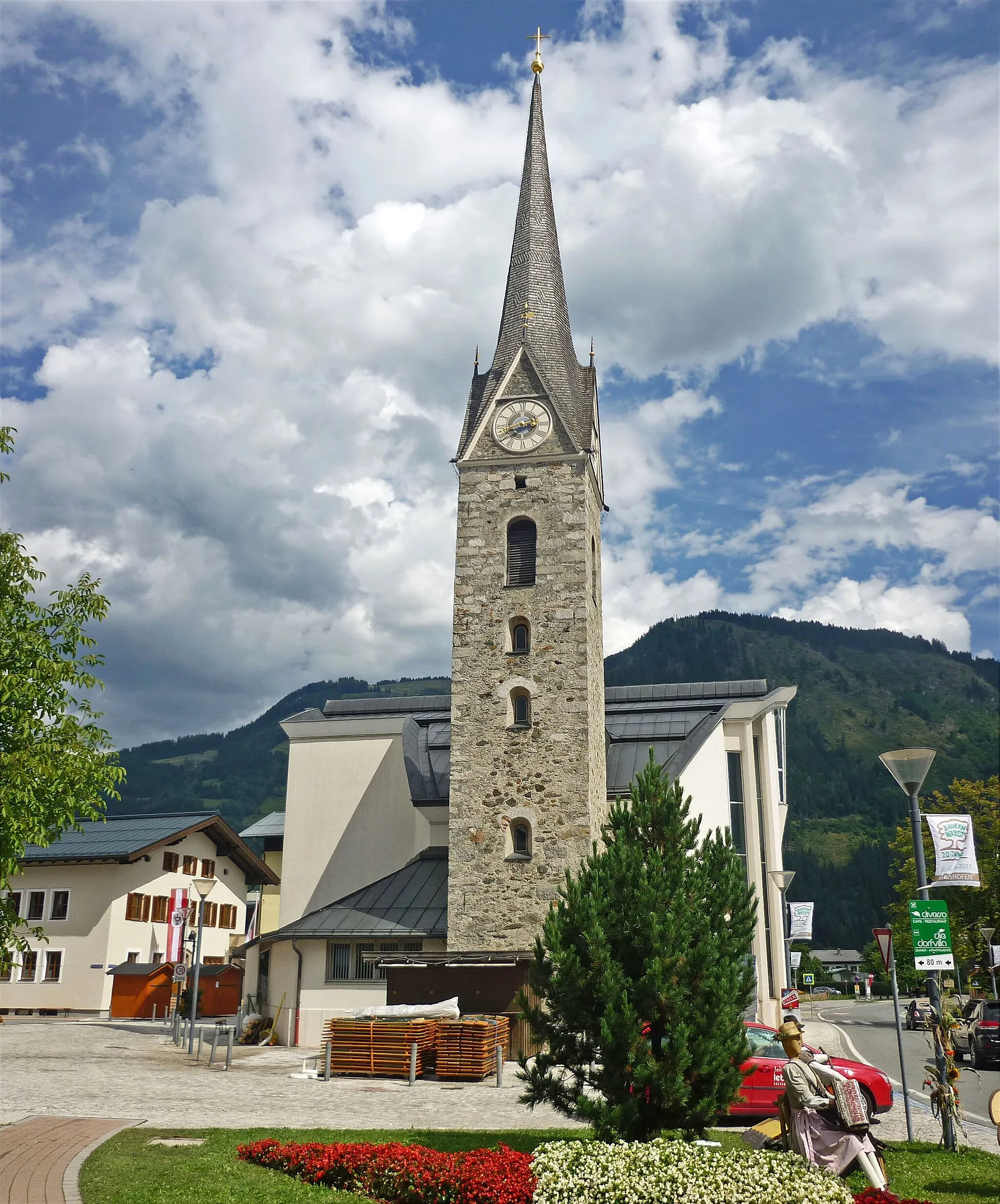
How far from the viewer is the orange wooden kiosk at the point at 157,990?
44781 mm

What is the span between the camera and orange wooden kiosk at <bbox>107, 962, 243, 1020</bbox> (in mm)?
44781

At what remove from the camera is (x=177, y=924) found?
140 ft

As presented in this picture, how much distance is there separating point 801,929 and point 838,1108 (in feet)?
120

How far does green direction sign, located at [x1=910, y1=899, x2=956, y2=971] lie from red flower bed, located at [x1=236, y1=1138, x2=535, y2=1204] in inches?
247

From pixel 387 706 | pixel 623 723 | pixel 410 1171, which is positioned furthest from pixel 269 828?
pixel 410 1171

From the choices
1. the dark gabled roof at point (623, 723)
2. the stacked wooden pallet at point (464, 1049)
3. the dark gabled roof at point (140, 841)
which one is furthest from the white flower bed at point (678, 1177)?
the dark gabled roof at point (140, 841)

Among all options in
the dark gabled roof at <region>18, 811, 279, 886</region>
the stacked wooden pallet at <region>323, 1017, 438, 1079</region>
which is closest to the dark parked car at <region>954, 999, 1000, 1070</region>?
the stacked wooden pallet at <region>323, 1017, 438, 1079</region>

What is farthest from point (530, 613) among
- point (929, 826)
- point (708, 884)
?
point (708, 884)

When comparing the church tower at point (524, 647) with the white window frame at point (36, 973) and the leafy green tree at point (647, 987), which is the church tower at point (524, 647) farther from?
the white window frame at point (36, 973)

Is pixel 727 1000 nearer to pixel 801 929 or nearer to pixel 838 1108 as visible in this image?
pixel 838 1108

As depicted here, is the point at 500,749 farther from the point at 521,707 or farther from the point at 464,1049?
the point at 464,1049

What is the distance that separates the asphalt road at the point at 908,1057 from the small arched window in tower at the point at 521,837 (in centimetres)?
1032

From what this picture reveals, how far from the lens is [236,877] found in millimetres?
58781

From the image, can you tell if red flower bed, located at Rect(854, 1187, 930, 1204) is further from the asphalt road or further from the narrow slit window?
the narrow slit window
